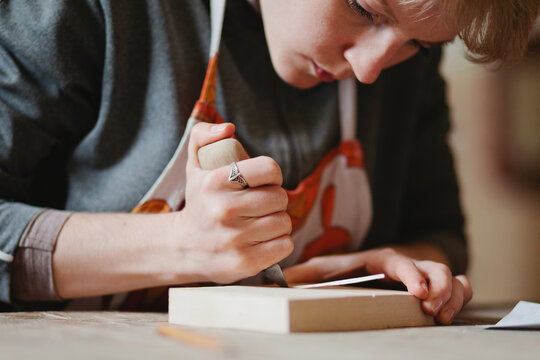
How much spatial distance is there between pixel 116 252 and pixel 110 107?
22 cm

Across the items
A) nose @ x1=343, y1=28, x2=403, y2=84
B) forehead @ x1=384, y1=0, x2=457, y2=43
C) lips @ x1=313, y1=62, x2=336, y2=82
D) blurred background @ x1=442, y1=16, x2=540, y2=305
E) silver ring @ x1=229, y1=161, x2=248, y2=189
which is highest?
forehead @ x1=384, y1=0, x2=457, y2=43

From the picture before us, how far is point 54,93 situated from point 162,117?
5.9 inches

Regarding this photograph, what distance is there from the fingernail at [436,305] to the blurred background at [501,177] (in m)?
1.63

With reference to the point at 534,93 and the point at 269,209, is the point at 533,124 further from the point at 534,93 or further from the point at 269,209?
the point at 269,209

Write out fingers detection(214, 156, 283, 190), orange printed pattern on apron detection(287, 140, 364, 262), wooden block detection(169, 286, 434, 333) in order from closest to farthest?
wooden block detection(169, 286, 434, 333) < fingers detection(214, 156, 283, 190) < orange printed pattern on apron detection(287, 140, 364, 262)

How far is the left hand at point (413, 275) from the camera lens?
631 mm

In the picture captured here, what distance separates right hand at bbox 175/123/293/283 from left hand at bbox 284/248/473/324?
14 cm

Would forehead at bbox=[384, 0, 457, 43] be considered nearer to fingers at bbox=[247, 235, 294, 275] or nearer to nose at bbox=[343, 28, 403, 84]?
nose at bbox=[343, 28, 403, 84]

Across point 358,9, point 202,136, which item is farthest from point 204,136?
point 358,9

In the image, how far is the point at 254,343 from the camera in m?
0.43

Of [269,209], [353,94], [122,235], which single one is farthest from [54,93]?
[353,94]

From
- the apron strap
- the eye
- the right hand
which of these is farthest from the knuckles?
the apron strap

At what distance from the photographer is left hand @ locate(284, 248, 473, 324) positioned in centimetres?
63

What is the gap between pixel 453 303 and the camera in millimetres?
654
